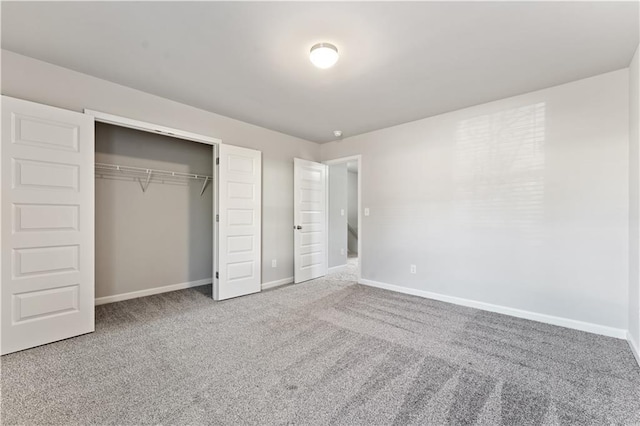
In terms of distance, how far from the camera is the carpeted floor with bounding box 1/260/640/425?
64.6 inches

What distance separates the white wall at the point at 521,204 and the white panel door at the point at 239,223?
1.98 m

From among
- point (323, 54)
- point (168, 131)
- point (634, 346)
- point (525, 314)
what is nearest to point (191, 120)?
point (168, 131)

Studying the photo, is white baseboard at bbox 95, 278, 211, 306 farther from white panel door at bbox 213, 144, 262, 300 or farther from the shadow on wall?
the shadow on wall

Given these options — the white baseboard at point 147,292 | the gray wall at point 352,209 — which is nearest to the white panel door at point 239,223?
the white baseboard at point 147,292

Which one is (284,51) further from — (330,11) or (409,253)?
(409,253)

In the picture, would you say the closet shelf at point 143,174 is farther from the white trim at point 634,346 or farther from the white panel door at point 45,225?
the white trim at point 634,346

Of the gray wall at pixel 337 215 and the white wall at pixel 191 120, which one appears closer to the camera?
the white wall at pixel 191 120

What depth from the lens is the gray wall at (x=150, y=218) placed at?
360 centimetres

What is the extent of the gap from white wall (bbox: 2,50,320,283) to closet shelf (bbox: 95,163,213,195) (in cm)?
92

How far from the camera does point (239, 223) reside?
3959 millimetres

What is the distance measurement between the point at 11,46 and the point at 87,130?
0.77 meters

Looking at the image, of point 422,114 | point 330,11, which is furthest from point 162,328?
Answer: point 422,114

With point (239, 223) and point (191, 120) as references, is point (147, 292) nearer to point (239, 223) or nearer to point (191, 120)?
point (239, 223)

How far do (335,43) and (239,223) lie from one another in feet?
8.65
